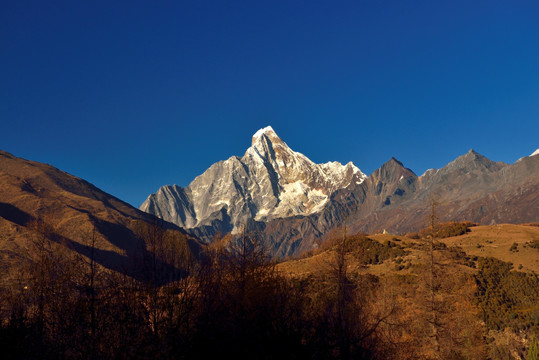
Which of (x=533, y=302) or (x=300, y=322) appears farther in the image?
(x=533, y=302)

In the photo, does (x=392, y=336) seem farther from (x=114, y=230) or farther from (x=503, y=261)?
(x=114, y=230)

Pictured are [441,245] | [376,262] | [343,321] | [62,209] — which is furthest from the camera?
[62,209]

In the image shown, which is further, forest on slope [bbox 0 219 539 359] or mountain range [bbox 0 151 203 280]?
mountain range [bbox 0 151 203 280]

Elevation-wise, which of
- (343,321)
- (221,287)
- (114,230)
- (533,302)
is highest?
(114,230)

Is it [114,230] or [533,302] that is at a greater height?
[114,230]

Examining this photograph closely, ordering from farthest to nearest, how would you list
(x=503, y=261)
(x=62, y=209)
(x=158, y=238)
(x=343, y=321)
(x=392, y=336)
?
(x=62, y=209), (x=503, y=261), (x=392, y=336), (x=343, y=321), (x=158, y=238)

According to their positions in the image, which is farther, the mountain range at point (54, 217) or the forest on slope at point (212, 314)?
the mountain range at point (54, 217)

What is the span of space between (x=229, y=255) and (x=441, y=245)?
17.5m

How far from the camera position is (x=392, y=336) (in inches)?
1287

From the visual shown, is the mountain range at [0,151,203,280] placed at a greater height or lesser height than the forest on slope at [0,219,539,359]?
greater

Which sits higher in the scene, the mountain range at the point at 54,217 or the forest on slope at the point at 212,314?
the mountain range at the point at 54,217

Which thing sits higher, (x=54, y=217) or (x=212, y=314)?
(x=54, y=217)

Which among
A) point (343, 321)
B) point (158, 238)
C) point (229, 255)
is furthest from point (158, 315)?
point (343, 321)

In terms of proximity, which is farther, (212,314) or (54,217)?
(54,217)
